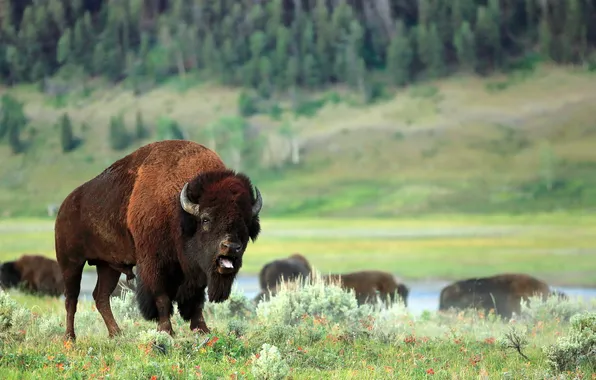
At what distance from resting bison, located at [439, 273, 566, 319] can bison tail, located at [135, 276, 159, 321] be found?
1358 centimetres

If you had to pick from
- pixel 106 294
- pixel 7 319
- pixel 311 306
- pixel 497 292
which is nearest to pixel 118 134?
pixel 497 292

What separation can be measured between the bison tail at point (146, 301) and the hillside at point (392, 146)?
7329 cm

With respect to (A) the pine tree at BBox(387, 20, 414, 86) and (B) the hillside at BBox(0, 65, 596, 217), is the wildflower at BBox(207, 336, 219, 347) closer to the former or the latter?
(B) the hillside at BBox(0, 65, 596, 217)

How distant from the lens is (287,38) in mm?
105750

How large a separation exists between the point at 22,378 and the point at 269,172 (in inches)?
3293

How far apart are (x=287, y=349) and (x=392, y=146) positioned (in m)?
84.5

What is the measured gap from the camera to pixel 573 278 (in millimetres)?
62156

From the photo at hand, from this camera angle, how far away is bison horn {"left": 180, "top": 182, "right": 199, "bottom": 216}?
11.1m

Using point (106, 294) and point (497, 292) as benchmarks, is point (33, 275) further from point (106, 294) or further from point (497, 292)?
point (106, 294)

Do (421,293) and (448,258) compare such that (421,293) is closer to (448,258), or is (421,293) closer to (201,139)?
(448,258)

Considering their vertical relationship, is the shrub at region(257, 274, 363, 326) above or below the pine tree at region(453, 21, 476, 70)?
above

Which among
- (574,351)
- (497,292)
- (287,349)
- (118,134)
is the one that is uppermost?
(287,349)

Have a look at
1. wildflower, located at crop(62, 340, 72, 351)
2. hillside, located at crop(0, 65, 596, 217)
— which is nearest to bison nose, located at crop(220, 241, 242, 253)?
wildflower, located at crop(62, 340, 72, 351)

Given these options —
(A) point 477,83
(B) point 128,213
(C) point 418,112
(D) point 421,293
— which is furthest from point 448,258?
(B) point 128,213
